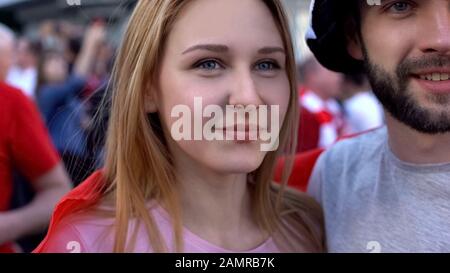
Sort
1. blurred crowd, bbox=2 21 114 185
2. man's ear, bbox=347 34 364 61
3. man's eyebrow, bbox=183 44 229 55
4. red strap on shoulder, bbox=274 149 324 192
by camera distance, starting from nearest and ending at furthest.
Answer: man's eyebrow, bbox=183 44 229 55
man's ear, bbox=347 34 364 61
red strap on shoulder, bbox=274 149 324 192
blurred crowd, bbox=2 21 114 185

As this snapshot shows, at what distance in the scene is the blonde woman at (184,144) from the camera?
116cm

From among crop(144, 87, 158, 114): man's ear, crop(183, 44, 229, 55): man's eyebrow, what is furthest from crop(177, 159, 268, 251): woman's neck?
crop(183, 44, 229, 55): man's eyebrow

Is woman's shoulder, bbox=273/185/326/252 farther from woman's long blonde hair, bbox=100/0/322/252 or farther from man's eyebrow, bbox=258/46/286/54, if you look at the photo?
man's eyebrow, bbox=258/46/286/54

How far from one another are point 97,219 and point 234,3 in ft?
1.62

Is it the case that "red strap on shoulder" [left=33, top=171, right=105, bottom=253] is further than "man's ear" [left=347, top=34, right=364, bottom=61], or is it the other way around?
"man's ear" [left=347, top=34, right=364, bottom=61]

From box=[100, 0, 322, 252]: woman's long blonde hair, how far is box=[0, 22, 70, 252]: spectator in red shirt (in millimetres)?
552

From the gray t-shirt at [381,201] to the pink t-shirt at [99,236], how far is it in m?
0.30

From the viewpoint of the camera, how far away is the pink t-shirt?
1.17m

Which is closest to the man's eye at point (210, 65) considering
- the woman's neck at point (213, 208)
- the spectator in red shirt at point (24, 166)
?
the woman's neck at point (213, 208)

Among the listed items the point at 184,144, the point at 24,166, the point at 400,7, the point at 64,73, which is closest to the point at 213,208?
the point at 184,144

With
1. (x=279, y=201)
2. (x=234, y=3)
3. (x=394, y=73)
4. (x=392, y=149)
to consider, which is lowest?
(x=279, y=201)

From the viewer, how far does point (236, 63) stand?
116 cm
